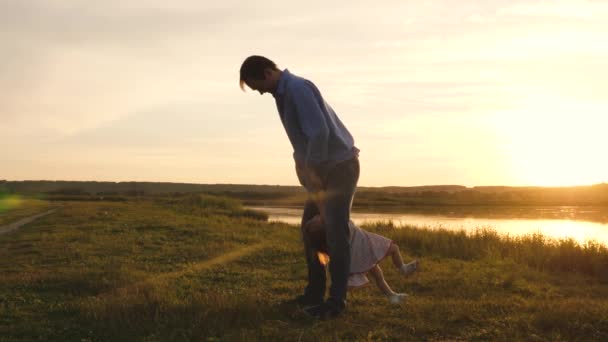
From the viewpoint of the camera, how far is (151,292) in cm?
595

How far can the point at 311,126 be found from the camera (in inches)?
189

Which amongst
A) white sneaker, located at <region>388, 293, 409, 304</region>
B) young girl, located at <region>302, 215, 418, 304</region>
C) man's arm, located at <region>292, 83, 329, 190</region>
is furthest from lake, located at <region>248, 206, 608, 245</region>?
man's arm, located at <region>292, 83, 329, 190</region>

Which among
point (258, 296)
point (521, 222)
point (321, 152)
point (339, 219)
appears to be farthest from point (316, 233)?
point (521, 222)

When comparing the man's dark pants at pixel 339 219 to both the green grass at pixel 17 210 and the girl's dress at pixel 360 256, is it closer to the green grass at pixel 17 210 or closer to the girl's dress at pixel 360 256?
the girl's dress at pixel 360 256

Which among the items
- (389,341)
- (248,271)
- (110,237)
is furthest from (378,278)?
(110,237)

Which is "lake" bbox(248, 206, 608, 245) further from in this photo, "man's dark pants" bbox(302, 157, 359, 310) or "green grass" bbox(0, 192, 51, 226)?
"green grass" bbox(0, 192, 51, 226)

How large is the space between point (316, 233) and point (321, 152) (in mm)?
927

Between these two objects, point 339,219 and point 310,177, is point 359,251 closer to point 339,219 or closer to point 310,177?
point 339,219

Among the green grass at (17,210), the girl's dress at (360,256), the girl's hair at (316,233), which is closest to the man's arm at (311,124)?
the girl's hair at (316,233)

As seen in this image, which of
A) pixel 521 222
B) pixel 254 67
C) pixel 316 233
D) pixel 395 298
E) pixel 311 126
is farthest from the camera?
pixel 521 222

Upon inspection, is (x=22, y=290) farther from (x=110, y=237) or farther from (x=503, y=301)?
(x=110, y=237)

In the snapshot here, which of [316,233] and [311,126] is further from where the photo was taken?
[316,233]

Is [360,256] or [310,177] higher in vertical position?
[310,177]

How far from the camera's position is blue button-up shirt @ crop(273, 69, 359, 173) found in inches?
189
